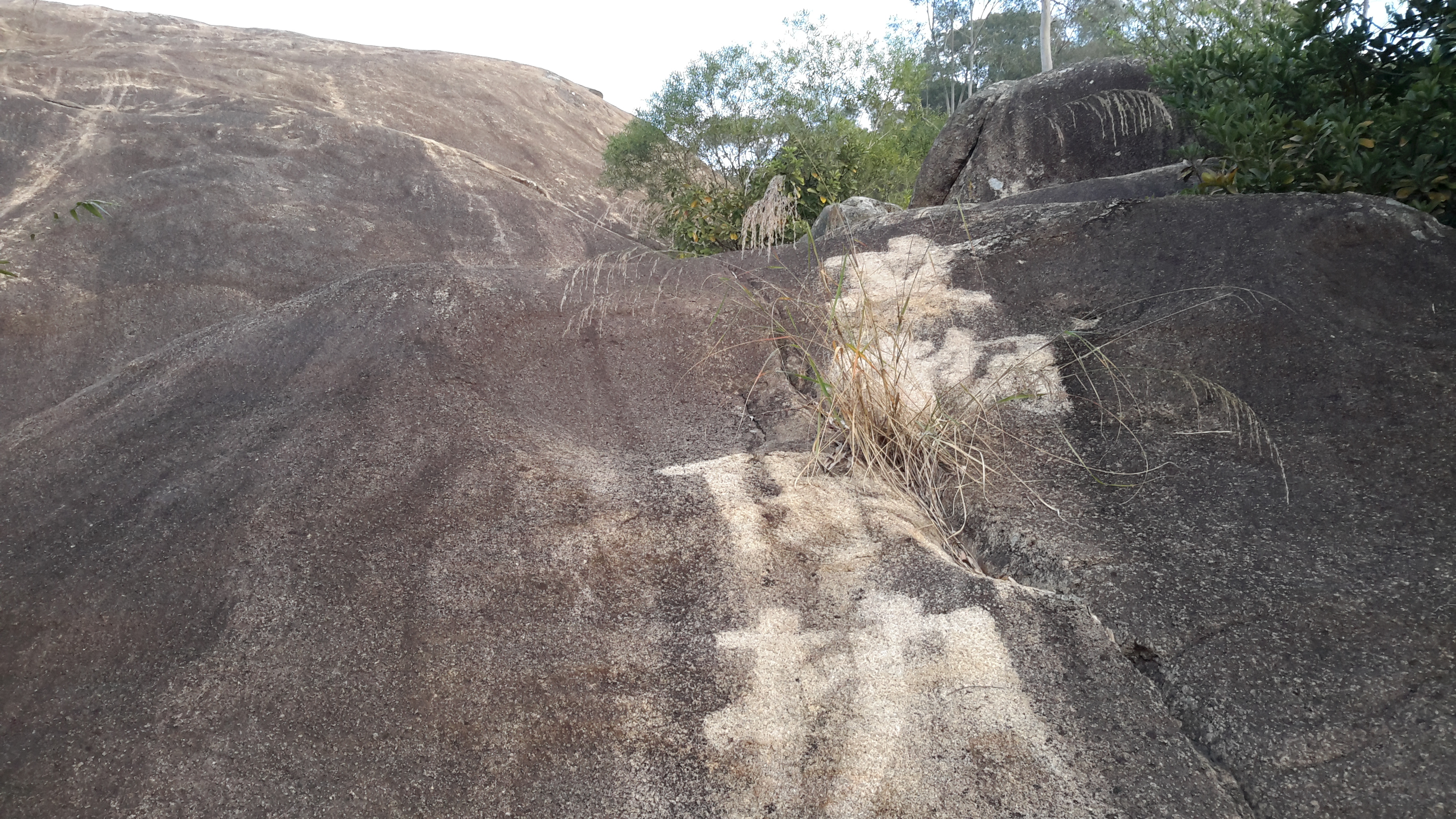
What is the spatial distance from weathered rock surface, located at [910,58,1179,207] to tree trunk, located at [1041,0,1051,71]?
11.4m

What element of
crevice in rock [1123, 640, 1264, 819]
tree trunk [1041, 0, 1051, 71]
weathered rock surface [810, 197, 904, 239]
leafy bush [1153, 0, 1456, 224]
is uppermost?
tree trunk [1041, 0, 1051, 71]

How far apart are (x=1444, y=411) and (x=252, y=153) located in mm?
10522

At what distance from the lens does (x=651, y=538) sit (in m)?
2.57

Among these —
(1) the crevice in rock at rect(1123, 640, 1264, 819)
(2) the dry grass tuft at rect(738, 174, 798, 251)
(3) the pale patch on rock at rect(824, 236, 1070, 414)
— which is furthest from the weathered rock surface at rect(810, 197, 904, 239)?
(1) the crevice in rock at rect(1123, 640, 1264, 819)

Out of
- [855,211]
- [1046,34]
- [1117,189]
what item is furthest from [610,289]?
[1046,34]

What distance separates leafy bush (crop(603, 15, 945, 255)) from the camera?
942 cm

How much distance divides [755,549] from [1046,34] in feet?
65.1

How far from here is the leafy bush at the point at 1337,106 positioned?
3.54 meters

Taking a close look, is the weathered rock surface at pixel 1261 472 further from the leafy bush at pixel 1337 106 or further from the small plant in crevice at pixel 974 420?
the leafy bush at pixel 1337 106

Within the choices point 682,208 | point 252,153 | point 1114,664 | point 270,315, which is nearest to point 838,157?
point 682,208

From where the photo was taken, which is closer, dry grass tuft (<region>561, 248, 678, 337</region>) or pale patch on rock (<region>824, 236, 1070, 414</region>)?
pale patch on rock (<region>824, 236, 1070, 414</region>)

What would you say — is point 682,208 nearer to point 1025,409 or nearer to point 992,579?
point 1025,409

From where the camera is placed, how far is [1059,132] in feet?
26.5

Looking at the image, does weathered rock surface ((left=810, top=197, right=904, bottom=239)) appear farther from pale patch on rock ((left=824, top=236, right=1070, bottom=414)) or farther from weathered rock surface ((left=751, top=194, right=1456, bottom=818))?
weathered rock surface ((left=751, top=194, right=1456, bottom=818))
